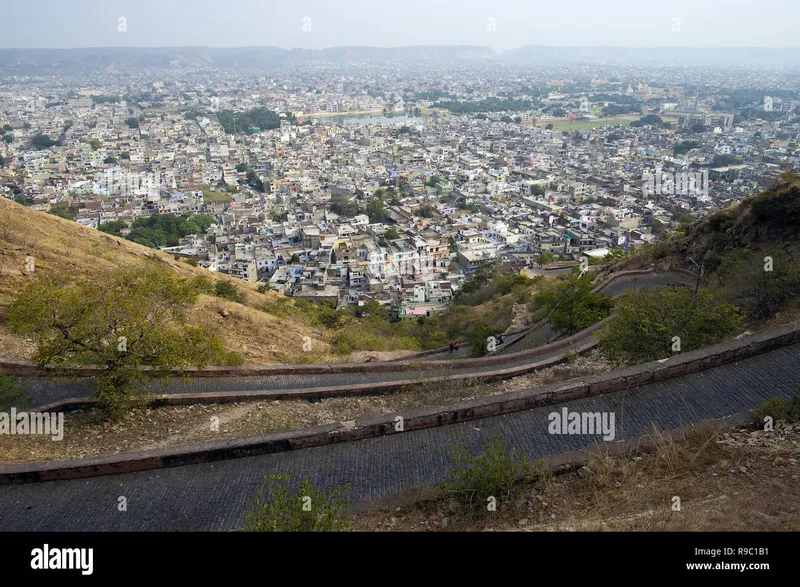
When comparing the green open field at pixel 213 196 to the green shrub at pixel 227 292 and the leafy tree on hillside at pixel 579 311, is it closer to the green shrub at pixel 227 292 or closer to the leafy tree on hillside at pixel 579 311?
the green shrub at pixel 227 292

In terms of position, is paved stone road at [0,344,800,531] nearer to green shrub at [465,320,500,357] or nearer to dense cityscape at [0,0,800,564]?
dense cityscape at [0,0,800,564]

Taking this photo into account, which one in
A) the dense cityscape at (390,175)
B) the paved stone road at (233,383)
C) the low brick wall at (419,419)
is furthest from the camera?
the dense cityscape at (390,175)

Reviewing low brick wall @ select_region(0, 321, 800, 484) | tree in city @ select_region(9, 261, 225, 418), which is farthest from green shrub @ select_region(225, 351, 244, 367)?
low brick wall @ select_region(0, 321, 800, 484)

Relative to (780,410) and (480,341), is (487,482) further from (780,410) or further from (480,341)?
(480,341)

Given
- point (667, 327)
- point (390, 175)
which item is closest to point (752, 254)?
point (667, 327)

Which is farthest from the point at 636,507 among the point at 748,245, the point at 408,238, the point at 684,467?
the point at 408,238

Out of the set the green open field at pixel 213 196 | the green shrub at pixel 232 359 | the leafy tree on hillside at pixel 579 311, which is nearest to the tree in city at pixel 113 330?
the green shrub at pixel 232 359

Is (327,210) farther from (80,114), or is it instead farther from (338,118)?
(80,114)
